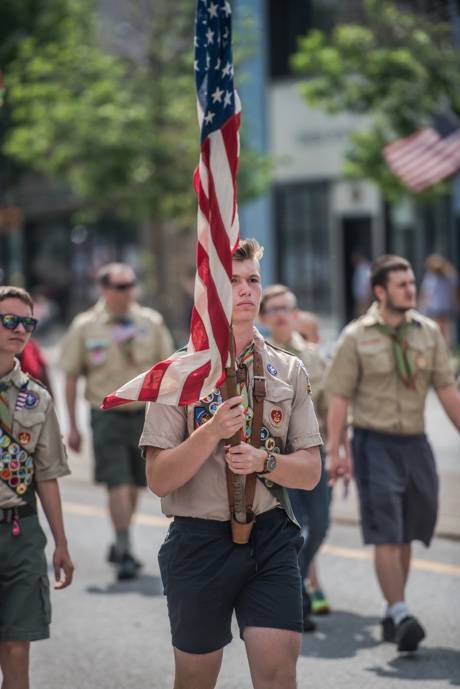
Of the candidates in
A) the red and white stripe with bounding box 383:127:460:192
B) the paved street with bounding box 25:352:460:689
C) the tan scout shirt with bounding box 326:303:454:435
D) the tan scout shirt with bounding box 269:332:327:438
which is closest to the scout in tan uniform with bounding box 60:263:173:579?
the paved street with bounding box 25:352:460:689

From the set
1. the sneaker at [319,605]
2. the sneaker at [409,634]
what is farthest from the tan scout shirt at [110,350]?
the sneaker at [409,634]

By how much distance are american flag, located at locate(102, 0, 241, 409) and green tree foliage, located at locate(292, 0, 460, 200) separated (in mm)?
13230

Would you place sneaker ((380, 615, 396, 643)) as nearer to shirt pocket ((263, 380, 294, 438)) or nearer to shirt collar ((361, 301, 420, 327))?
shirt collar ((361, 301, 420, 327))

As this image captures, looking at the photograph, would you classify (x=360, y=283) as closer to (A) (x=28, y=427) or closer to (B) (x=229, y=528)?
(A) (x=28, y=427)

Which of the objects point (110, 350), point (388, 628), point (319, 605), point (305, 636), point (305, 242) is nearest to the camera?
point (388, 628)

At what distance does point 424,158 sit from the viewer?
1577 centimetres

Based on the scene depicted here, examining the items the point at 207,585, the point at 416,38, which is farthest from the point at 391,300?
the point at 416,38

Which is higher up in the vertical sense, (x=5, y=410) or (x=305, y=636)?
(x=5, y=410)

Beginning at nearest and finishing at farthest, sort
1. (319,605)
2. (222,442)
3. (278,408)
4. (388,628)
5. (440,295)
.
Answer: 1. (222,442)
2. (278,408)
3. (388,628)
4. (319,605)
5. (440,295)

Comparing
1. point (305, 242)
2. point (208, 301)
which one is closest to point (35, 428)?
point (208, 301)

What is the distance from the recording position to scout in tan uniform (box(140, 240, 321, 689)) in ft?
14.0

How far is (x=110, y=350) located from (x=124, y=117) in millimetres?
15767

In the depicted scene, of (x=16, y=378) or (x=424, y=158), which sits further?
(x=424, y=158)

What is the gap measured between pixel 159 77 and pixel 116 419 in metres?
17.9
